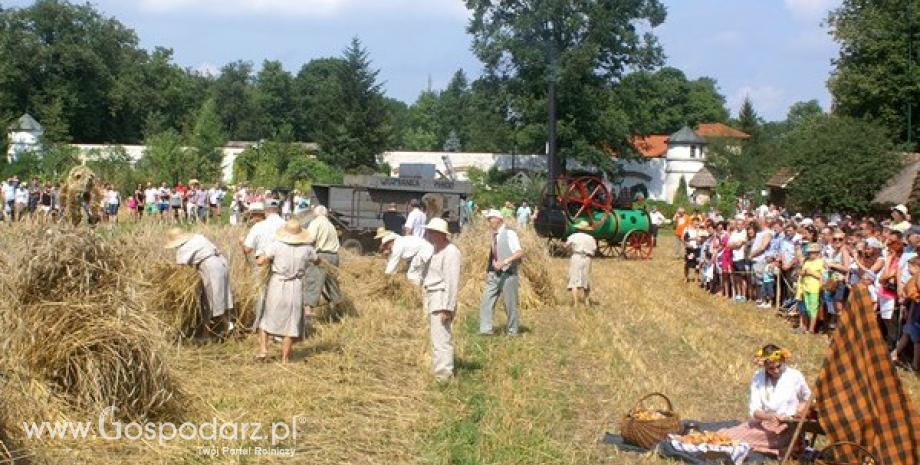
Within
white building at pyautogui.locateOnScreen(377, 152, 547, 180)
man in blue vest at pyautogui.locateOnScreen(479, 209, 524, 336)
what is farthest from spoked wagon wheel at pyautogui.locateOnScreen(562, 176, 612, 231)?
white building at pyautogui.locateOnScreen(377, 152, 547, 180)

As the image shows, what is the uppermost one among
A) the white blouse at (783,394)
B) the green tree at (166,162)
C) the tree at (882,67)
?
the tree at (882,67)

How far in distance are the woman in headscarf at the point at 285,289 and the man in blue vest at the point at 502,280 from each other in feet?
10.6

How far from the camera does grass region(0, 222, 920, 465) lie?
7.26 meters

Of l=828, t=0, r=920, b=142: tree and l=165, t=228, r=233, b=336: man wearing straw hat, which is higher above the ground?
l=828, t=0, r=920, b=142: tree

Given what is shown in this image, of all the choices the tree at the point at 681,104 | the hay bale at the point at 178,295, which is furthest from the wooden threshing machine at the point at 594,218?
the tree at the point at 681,104

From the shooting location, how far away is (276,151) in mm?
49719

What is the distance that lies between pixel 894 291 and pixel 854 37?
33884mm

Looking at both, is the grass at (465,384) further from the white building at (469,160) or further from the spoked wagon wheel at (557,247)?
the white building at (469,160)

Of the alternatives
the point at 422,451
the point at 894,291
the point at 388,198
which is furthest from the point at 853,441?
the point at 388,198

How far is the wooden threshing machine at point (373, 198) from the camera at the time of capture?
23.4 metres

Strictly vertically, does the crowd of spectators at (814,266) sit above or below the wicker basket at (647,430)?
above

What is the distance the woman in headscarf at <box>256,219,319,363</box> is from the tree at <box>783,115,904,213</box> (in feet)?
76.4

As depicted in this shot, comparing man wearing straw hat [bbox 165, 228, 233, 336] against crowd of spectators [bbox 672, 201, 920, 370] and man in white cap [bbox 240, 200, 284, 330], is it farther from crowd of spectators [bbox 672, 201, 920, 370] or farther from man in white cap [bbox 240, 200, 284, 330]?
crowd of spectators [bbox 672, 201, 920, 370]

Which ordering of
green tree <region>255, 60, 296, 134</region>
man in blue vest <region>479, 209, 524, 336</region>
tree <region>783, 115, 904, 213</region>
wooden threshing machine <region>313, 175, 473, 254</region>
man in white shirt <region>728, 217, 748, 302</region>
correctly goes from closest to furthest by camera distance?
man in blue vest <region>479, 209, 524, 336</region>, man in white shirt <region>728, 217, 748, 302</region>, wooden threshing machine <region>313, 175, 473, 254</region>, tree <region>783, 115, 904, 213</region>, green tree <region>255, 60, 296, 134</region>
